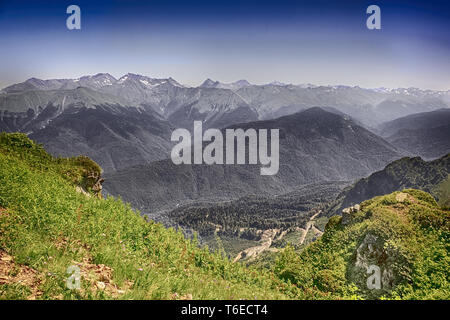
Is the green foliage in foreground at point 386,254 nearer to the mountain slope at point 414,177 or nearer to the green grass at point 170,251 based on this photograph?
the green grass at point 170,251

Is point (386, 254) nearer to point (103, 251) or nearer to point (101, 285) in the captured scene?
point (103, 251)

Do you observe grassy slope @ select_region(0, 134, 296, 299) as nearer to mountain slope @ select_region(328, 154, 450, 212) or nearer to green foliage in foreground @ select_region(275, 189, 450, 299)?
green foliage in foreground @ select_region(275, 189, 450, 299)

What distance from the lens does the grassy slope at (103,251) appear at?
18.6 ft

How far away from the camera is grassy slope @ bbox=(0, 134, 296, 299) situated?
5.67 metres

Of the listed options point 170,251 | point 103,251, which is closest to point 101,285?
point 103,251

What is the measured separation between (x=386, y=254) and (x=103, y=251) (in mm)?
10934

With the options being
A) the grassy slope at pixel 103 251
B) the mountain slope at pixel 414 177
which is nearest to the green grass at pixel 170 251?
the grassy slope at pixel 103 251

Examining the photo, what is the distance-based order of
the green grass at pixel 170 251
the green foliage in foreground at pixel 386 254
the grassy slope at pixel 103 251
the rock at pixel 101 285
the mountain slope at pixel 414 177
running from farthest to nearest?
the mountain slope at pixel 414 177 < the green foliage in foreground at pixel 386 254 < the green grass at pixel 170 251 < the grassy slope at pixel 103 251 < the rock at pixel 101 285

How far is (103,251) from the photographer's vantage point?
710cm

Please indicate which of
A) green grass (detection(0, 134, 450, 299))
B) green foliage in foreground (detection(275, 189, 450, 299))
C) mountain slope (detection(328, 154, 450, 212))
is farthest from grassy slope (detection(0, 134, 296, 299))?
mountain slope (detection(328, 154, 450, 212))

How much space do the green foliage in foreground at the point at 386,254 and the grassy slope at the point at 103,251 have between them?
115 inches

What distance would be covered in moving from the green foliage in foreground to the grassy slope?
2.91 metres
